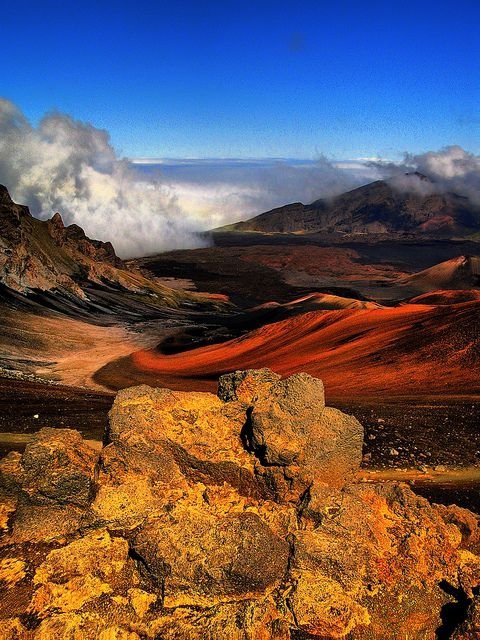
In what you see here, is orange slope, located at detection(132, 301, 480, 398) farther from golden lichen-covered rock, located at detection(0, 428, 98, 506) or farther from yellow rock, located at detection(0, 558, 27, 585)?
yellow rock, located at detection(0, 558, 27, 585)

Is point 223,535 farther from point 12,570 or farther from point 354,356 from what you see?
point 354,356

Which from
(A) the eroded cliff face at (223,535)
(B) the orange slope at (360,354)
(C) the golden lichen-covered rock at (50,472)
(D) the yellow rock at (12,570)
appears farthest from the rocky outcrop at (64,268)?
(D) the yellow rock at (12,570)

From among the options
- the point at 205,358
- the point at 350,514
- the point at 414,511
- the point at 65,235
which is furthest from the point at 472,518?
the point at 65,235

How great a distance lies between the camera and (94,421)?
799 inches

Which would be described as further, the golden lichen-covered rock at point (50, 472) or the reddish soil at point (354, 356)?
the reddish soil at point (354, 356)

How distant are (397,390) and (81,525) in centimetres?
2120

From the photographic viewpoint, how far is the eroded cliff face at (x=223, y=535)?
6848mm

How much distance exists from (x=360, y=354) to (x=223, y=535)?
27122 mm

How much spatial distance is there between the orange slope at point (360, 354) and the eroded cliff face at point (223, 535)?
16.6 metres

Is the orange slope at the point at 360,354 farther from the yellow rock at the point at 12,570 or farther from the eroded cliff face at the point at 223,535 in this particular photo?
the yellow rock at the point at 12,570

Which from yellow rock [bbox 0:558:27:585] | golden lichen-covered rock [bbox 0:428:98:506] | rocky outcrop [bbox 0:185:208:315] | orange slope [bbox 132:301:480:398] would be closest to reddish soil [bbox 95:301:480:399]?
orange slope [bbox 132:301:480:398]

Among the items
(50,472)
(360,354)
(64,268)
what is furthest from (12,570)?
(64,268)

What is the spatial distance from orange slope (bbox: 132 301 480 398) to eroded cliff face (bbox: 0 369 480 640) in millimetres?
16640

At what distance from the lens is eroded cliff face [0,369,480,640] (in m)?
6.85
